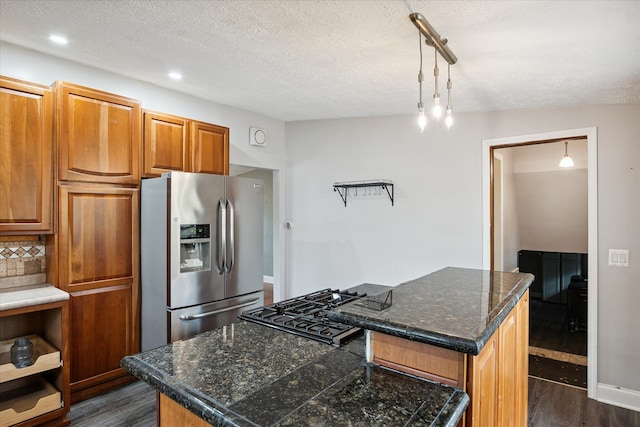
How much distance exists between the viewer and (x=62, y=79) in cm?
262

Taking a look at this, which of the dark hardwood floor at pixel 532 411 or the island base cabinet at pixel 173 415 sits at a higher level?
the island base cabinet at pixel 173 415

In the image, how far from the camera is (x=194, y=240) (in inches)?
110

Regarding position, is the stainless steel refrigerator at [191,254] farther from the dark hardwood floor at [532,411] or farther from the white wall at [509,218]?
the white wall at [509,218]

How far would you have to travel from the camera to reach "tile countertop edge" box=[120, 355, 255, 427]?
94 centimetres

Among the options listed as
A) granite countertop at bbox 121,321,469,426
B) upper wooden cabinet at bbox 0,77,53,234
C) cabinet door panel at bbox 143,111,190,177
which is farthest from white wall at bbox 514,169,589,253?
upper wooden cabinet at bbox 0,77,53,234

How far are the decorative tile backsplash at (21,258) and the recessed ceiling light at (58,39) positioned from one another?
1.38 meters

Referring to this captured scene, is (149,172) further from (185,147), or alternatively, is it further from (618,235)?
(618,235)

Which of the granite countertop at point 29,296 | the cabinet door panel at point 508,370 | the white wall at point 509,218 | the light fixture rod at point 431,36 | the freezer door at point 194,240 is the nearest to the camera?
the cabinet door panel at point 508,370

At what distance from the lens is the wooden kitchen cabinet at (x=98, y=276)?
8.03 ft

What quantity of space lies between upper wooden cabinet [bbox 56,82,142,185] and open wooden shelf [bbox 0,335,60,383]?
113 centimetres

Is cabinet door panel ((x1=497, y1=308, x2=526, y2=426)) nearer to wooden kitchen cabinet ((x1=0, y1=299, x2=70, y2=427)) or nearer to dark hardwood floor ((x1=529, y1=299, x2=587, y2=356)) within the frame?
wooden kitchen cabinet ((x1=0, y1=299, x2=70, y2=427))

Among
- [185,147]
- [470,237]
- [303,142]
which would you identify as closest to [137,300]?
[185,147]

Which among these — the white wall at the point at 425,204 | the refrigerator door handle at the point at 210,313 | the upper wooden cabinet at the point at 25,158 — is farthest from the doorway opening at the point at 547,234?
the upper wooden cabinet at the point at 25,158

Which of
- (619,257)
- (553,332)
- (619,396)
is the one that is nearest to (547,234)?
(553,332)
